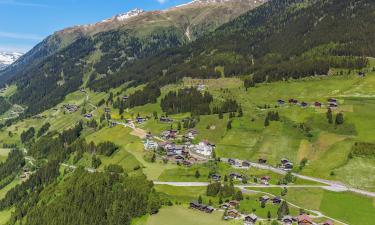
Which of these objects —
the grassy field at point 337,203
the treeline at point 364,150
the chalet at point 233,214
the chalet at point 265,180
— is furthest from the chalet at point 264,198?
the treeline at point 364,150

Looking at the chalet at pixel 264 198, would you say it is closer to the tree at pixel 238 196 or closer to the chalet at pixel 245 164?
the tree at pixel 238 196

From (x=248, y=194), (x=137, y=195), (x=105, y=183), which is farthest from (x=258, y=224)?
(x=105, y=183)

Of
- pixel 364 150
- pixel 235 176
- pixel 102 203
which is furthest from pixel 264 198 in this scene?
pixel 102 203

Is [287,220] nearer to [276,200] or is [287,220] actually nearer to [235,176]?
[276,200]

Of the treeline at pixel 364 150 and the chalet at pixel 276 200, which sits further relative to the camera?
the treeline at pixel 364 150

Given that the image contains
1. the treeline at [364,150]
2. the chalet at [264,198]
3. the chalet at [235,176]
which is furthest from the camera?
the treeline at [364,150]
